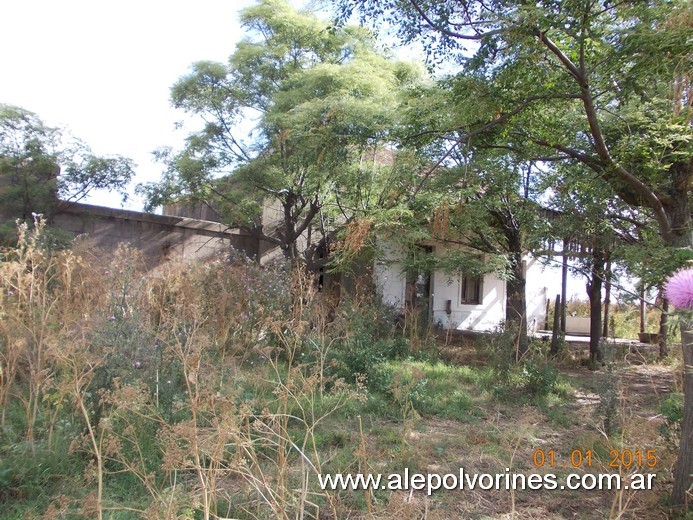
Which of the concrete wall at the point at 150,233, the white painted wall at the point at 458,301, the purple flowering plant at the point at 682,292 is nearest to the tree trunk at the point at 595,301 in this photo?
the white painted wall at the point at 458,301

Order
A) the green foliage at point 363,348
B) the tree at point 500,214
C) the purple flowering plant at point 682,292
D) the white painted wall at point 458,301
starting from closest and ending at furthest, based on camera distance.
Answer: the purple flowering plant at point 682,292 < the green foliage at point 363,348 < the tree at point 500,214 < the white painted wall at point 458,301

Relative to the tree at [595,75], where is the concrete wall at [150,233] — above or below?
below

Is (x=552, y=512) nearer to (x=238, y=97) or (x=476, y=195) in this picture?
(x=476, y=195)

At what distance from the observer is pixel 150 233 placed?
34.2 feet

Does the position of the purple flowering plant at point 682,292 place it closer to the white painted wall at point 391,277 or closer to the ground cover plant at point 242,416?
the ground cover plant at point 242,416

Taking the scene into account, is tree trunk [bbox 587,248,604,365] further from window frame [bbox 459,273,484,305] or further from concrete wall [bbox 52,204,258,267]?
concrete wall [bbox 52,204,258,267]

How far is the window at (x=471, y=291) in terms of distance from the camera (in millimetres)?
13633

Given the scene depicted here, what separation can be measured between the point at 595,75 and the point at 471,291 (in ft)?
29.2

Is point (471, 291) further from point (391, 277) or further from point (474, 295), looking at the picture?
point (391, 277)

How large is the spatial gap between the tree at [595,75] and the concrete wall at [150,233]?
5.43 metres

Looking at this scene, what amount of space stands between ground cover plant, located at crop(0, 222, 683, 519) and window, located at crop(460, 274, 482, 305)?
654 cm

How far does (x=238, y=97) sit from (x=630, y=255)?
7.11m
